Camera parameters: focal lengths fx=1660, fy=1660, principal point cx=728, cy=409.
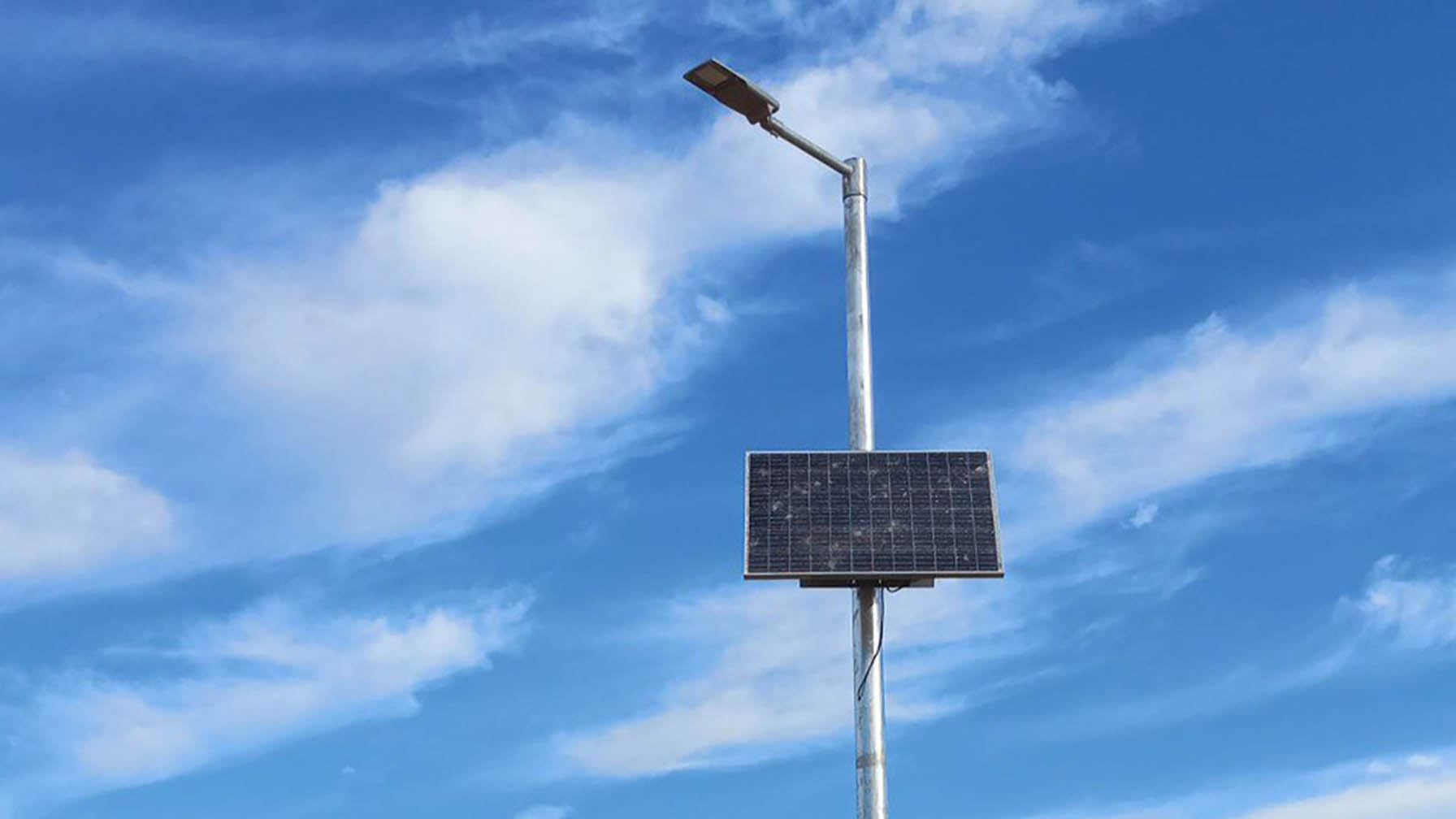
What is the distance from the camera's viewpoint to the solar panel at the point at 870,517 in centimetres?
1502

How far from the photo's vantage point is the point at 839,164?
1631cm

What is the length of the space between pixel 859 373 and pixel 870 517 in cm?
138

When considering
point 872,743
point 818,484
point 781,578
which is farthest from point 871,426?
point 872,743

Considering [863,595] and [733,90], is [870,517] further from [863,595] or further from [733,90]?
[733,90]

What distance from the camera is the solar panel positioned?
1502 cm

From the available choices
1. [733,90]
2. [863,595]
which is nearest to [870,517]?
[863,595]

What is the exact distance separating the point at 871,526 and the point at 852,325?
1993 millimetres

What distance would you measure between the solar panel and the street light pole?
33 centimetres

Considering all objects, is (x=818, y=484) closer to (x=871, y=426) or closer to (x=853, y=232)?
(x=871, y=426)

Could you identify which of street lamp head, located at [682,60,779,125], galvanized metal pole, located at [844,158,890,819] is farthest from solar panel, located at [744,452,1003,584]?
street lamp head, located at [682,60,779,125]

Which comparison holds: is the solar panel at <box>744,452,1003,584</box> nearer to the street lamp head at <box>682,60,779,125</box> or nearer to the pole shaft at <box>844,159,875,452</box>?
the pole shaft at <box>844,159,875,452</box>

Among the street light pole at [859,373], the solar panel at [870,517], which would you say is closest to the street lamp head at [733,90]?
the street light pole at [859,373]

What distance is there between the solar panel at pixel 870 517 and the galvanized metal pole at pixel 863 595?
306 mm

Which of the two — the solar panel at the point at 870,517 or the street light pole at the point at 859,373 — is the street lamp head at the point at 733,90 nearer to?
the street light pole at the point at 859,373
